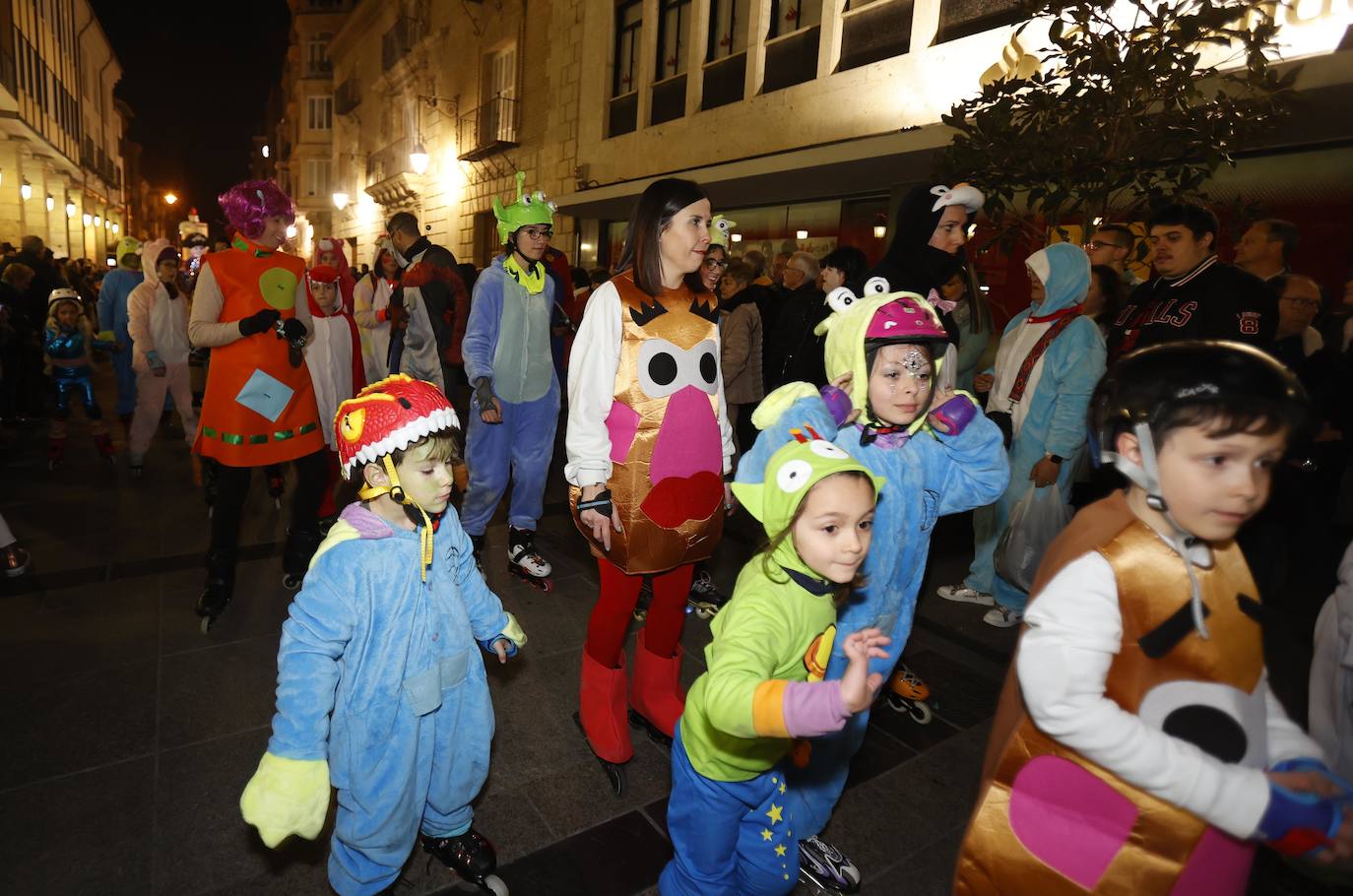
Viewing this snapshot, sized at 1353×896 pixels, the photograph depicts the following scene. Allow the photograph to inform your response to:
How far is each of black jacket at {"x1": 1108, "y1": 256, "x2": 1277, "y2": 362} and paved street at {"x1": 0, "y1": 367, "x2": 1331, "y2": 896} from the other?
1.76 metres

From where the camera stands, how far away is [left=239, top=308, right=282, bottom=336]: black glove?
3436mm

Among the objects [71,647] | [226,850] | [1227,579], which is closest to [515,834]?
[226,850]

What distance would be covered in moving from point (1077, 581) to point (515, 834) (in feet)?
6.29

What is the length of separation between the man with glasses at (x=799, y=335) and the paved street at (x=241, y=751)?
1535mm

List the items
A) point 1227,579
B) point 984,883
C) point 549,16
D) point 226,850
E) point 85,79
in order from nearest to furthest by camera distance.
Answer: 1. point 1227,579
2. point 984,883
3. point 226,850
4. point 549,16
5. point 85,79

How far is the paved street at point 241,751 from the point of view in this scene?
2.19 meters

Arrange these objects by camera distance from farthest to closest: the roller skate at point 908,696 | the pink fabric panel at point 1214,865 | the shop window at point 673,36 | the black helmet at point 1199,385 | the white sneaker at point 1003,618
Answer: the shop window at point 673,36, the white sneaker at point 1003,618, the roller skate at point 908,696, the pink fabric panel at point 1214,865, the black helmet at point 1199,385

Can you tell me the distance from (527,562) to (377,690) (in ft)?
8.42

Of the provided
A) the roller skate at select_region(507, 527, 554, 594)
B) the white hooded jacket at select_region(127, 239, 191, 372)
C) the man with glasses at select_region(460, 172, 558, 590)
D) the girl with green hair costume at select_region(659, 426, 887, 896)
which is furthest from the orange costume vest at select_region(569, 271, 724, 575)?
the white hooded jacket at select_region(127, 239, 191, 372)

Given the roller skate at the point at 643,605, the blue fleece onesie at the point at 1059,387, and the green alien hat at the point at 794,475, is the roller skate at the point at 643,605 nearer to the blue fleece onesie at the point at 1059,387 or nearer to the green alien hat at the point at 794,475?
the blue fleece onesie at the point at 1059,387

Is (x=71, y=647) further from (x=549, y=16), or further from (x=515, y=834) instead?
(x=549, y=16)

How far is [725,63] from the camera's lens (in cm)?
1195

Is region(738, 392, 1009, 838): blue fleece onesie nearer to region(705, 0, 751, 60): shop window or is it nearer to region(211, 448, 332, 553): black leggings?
region(211, 448, 332, 553): black leggings

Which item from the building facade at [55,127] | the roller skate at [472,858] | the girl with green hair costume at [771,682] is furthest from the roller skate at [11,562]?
the building facade at [55,127]
